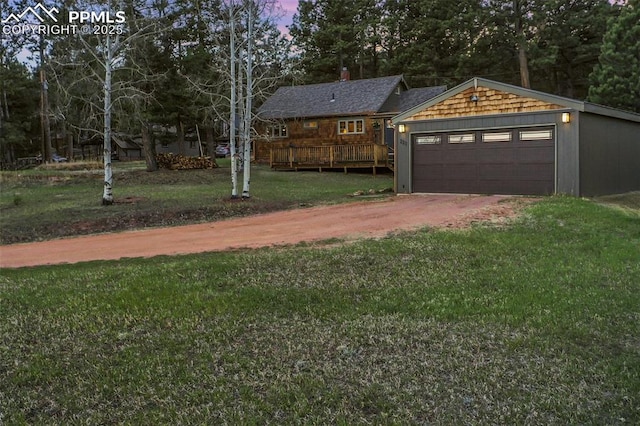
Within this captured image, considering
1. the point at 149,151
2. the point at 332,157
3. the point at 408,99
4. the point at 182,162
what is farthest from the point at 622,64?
the point at 149,151

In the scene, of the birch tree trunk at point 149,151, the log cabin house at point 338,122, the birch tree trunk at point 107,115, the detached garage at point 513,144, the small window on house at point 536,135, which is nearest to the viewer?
the birch tree trunk at point 107,115

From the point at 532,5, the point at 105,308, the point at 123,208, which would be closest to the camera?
the point at 105,308

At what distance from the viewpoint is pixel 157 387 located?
3.30 m

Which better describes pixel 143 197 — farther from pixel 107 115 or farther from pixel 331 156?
pixel 331 156

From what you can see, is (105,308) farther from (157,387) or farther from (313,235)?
(313,235)

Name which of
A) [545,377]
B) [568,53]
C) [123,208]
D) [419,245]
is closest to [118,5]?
[123,208]

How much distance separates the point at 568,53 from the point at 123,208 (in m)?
31.4

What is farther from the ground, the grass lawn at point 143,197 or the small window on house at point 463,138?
the small window on house at point 463,138

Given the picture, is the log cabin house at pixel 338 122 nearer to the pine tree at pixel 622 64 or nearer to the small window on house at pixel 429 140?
the pine tree at pixel 622 64

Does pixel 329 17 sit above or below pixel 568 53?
above

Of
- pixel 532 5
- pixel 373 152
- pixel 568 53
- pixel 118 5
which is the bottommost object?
pixel 373 152

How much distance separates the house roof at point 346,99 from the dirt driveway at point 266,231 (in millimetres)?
14105

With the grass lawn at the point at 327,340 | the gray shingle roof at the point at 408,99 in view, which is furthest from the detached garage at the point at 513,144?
the gray shingle roof at the point at 408,99

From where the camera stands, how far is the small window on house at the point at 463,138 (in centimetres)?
1619
